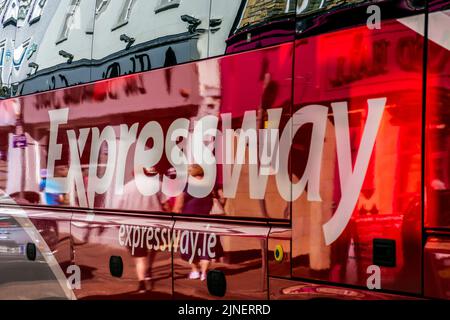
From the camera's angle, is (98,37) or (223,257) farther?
(98,37)

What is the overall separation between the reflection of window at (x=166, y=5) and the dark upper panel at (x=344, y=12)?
999 millimetres

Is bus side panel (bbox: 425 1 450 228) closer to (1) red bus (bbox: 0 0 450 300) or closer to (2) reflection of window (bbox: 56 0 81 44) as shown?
(1) red bus (bbox: 0 0 450 300)

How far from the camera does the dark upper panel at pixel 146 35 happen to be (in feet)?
12.2

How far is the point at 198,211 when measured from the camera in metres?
3.67

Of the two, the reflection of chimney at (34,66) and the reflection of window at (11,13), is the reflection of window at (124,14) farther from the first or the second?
the reflection of window at (11,13)

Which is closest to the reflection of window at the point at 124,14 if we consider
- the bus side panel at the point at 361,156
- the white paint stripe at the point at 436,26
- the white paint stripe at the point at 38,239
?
the bus side panel at the point at 361,156

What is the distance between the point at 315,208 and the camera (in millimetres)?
3066

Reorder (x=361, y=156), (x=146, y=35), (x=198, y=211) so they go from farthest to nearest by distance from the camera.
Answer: (x=146, y=35)
(x=198, y=211)
(x=361, y=156)

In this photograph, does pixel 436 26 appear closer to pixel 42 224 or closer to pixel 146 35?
pixel 146 35

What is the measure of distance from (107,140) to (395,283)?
7.53ft

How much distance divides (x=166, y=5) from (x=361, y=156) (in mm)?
1775

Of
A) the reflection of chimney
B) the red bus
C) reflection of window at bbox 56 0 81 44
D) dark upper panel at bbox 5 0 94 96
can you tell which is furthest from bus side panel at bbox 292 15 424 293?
the reflection of chimney

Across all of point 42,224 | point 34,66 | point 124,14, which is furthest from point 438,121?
point 34,66

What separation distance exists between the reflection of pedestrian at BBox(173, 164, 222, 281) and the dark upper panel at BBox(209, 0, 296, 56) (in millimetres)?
718
